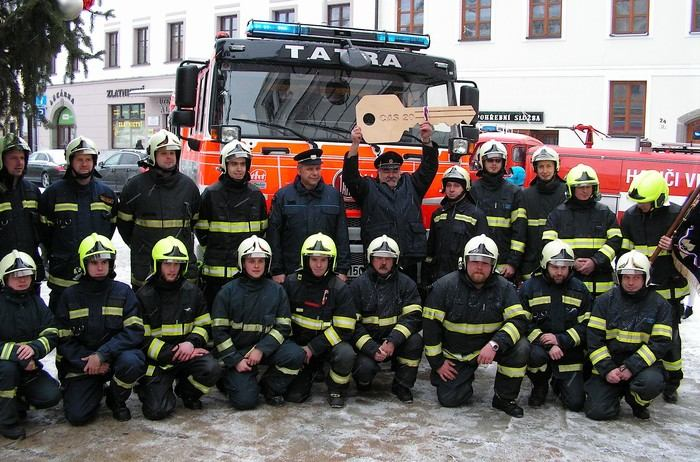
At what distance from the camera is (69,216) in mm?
5758

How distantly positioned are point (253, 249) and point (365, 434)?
157 cm

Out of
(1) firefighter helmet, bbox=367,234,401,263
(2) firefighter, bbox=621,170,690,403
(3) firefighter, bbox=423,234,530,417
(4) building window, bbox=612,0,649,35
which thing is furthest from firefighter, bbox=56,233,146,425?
(4) building window, bbox=612,0,649,35

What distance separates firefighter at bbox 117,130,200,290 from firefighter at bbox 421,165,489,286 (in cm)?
209

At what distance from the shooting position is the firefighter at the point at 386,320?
5.70 metres

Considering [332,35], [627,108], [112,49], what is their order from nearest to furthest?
[332,35] → [627,108] → [112,49]

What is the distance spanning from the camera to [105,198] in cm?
591

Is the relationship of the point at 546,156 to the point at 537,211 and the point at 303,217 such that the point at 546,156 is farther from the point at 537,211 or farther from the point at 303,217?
the point at 303,217

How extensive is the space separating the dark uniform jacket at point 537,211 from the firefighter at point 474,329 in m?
0.94

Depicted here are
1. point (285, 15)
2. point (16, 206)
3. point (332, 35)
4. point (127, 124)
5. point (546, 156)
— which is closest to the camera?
point (16, 206)

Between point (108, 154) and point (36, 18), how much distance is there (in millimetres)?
15906

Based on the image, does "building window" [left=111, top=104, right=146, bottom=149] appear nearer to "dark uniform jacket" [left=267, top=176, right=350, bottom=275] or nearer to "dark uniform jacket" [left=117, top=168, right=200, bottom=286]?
"dark uniform jacket" [left=117, top=168, right=200, bottom=286]

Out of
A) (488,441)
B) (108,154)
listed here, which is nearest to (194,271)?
(488,441)

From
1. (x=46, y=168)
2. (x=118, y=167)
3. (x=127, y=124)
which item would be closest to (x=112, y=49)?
(x=127, y=124)

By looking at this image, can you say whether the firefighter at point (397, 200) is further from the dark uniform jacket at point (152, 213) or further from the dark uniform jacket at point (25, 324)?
the dark uniform jacket at point (25, 324)
